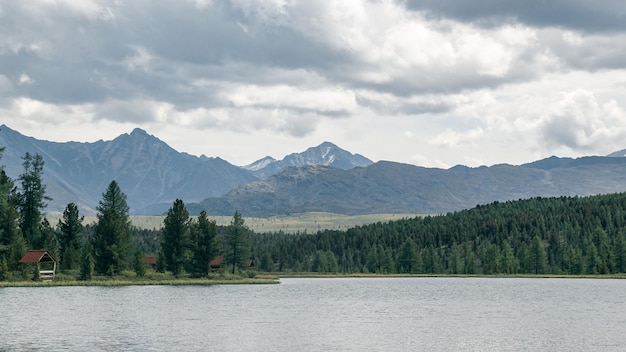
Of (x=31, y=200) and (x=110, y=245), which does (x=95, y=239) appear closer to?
(x=110, y=245)

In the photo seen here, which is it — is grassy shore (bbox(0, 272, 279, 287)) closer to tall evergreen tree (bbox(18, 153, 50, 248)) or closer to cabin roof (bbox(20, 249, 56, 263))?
cabin roof (bbox(20, 249, 56, 263))

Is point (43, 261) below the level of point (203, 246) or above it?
below

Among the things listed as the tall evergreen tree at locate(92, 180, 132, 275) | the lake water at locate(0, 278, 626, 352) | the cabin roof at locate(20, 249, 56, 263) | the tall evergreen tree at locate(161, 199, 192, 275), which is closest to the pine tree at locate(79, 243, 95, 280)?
the tall evergreen tree at locate(92, 180, 132, 275)

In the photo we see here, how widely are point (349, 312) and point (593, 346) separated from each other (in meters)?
41.6

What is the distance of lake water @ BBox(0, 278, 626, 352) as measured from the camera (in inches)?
2825

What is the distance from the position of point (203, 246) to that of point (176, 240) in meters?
6.84

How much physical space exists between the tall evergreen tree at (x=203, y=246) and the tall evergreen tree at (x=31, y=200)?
34.9 metres

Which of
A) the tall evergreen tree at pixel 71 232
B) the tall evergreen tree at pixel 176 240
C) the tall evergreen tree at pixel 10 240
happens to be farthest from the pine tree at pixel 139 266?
the tall evergreen tree at pixel 10 240

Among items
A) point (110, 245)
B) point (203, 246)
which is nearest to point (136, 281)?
point (110, 245)

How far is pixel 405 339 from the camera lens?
76625mm

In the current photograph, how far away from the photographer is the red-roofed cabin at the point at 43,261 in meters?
153

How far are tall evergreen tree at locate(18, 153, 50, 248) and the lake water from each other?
119 feet

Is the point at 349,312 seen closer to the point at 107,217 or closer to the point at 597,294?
the point at 597,294

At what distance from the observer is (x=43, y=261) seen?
158 m
